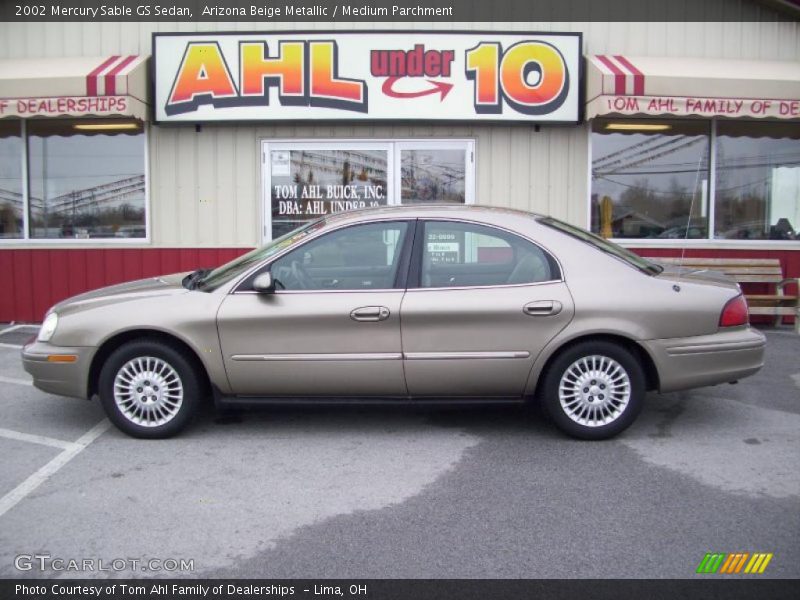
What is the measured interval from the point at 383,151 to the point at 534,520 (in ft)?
21.7

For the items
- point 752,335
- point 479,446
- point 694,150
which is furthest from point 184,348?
point 694,150

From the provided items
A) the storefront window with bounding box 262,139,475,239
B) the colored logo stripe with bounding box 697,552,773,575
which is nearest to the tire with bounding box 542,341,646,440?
the colored logo stripe with bounding box 697,552,773,575

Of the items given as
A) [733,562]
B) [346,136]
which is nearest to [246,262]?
[733,562]

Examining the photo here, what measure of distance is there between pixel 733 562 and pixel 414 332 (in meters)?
2.37

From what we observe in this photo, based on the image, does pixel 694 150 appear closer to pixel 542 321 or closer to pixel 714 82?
pixel 714 82

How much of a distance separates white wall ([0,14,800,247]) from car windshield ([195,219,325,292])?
14.0 feet

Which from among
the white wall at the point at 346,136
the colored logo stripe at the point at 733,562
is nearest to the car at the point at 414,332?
the colored logo stripe at the point at 733,562

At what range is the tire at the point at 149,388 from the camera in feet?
17.1

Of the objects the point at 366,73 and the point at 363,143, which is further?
the point at 363,143

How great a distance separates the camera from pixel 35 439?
5449 mm

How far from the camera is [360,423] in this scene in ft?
19.0

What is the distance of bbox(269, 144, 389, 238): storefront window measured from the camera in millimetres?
9828

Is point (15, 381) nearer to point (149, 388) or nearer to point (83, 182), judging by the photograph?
point (149, 388)

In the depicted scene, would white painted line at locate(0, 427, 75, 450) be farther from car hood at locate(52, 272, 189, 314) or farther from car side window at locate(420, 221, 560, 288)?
car side window at locate(420, 221, 560, 288)
